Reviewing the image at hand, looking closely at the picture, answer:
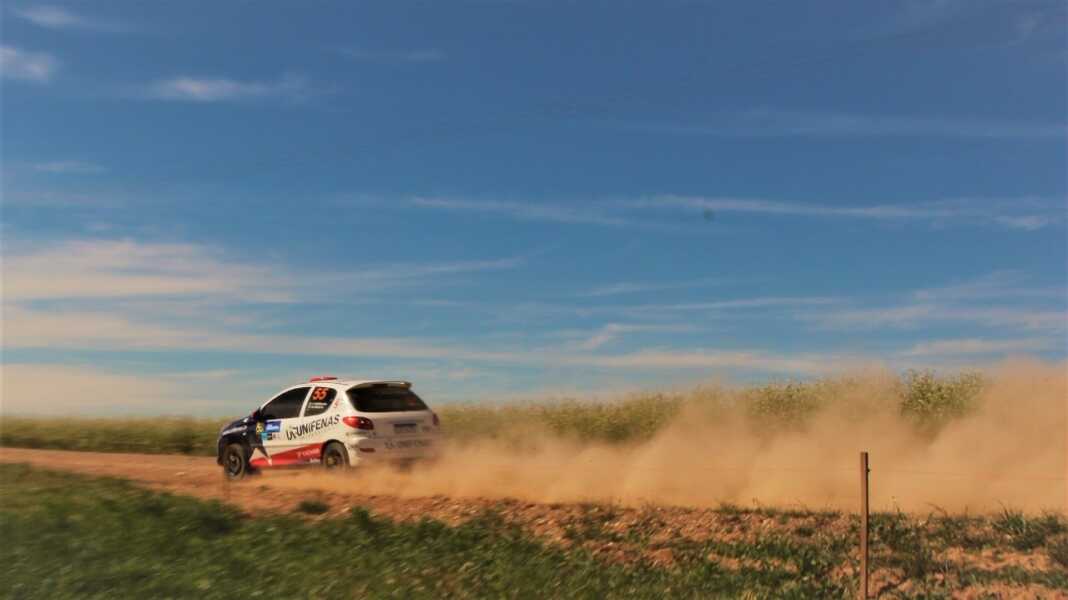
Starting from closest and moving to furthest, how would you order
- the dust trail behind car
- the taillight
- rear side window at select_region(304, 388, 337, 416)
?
the dust trail behind car
the taillight
rear side window at select_region(304, 388, 337, 416)

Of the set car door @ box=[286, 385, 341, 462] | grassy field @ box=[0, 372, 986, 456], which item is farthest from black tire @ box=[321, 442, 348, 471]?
grassy field @ box=[0, 372, 986, 456]

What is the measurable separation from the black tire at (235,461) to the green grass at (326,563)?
3.15m

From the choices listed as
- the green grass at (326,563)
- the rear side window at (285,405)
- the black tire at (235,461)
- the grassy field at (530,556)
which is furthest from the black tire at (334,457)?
the black tire at (235,461)

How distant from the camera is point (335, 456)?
1638 cm

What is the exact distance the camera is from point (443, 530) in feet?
40.2

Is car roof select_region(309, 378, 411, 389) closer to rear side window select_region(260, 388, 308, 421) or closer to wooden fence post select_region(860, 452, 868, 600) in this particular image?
rear side window select_region(260, 388, 308, 421)

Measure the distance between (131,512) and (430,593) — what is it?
6.93 metres

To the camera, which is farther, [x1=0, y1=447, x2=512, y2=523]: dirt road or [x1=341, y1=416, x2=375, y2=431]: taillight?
[x1=341, y1=416, x2=375, y2=431]: taillight

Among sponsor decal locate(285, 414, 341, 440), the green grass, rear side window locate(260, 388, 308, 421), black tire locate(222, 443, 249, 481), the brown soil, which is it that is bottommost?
the green grass

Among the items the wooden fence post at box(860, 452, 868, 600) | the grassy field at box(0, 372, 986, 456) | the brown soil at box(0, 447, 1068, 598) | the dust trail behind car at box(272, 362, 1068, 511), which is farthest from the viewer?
the grassy field at box(0, 372, 986, 456)

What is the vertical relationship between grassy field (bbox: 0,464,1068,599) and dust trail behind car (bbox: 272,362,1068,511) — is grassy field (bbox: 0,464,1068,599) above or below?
below

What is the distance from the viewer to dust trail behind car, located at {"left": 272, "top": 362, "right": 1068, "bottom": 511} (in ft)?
44.1

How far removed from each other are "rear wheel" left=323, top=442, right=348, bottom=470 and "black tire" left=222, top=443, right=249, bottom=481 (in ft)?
8.21

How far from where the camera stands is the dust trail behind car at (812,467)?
13453 millimetres
